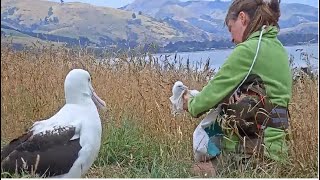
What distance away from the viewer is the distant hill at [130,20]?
4.38m

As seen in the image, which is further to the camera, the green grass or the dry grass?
the green grass

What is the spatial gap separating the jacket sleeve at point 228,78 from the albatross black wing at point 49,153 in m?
0.67

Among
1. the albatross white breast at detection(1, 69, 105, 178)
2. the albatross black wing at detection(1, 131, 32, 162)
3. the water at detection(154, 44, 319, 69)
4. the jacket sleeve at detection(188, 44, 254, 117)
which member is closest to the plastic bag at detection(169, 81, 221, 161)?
the jacket sleeve at detection(188, 44, 254, 117)

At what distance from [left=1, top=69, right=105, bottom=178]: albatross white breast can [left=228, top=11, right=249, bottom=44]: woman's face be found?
882 millimetres

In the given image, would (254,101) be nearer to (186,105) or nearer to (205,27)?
(186,105)

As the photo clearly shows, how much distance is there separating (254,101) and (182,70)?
151 centimetres

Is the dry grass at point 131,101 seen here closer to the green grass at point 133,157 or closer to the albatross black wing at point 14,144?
the green grass at point 133,157

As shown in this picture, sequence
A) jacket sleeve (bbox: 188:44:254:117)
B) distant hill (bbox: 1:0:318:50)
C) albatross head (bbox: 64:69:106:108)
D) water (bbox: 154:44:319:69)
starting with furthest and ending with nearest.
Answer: distant hill (bbox: 1:0:318:50), water (bbox: 154:44:319:69), jacket sleeve (bbox: 188:44:254:117), albatross head (bbox: 64:69:106:108)

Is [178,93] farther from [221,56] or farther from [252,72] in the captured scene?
[221,56]

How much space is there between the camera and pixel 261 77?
11.0 feet

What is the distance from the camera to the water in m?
3.79

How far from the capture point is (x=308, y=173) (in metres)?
3.30

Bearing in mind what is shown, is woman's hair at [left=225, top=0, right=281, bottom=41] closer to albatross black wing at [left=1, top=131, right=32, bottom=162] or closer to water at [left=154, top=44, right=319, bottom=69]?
water at [left=154, top=44, right=319, bottom=69]

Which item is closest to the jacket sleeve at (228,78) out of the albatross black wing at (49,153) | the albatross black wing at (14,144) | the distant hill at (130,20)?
the albatross black wing at (49,153)
